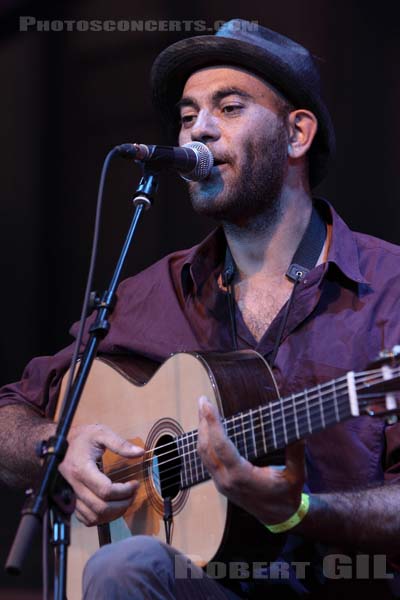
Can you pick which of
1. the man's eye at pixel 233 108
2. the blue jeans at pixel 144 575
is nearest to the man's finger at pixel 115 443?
the blue jeans at pixel 144 575

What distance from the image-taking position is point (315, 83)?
303 centimetres

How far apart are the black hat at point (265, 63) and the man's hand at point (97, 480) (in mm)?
1164

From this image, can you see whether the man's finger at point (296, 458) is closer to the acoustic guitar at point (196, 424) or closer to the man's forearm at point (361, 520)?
the acoustic guitar at point (196, 424)

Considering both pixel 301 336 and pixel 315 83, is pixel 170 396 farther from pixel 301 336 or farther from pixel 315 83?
pixel 315 83

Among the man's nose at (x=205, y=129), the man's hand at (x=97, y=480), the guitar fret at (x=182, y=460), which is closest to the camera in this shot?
the guitar fret at (x=182, y=460)

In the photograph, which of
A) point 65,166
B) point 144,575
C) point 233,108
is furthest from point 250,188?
point 65,166

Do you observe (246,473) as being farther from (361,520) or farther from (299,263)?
(299,263)

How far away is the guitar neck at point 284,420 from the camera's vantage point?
199 centimetres

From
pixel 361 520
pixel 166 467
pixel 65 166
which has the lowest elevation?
pixel 361 520

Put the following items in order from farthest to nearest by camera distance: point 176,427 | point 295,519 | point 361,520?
point 176,427 < point 361,520 < point 295,519

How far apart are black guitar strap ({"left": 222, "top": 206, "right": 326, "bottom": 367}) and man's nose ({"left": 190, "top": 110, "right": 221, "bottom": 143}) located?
42 centimetres

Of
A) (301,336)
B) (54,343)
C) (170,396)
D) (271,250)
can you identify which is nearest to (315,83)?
(271,250)

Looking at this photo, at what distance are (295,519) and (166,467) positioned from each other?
0.47 metres

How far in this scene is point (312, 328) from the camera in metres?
2.64
